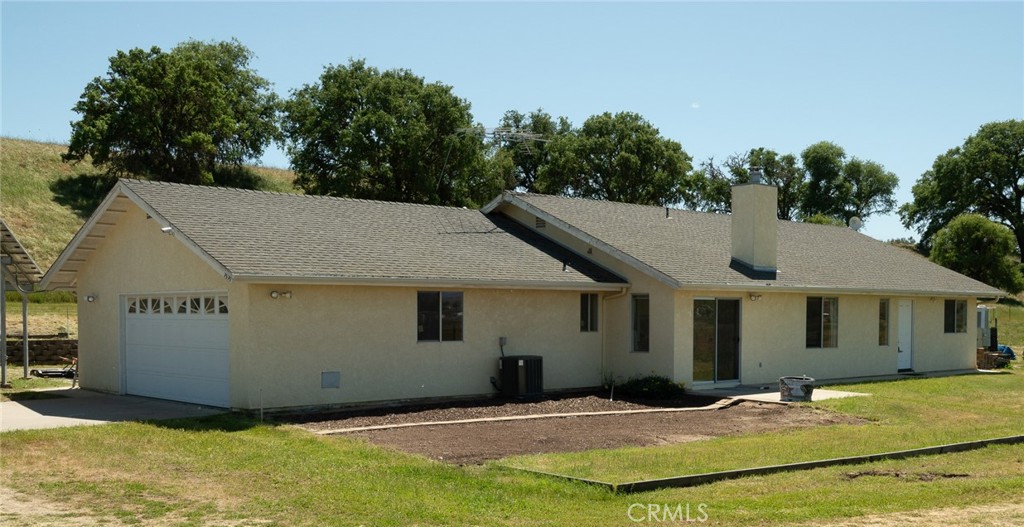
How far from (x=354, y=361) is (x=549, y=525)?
29.5ft

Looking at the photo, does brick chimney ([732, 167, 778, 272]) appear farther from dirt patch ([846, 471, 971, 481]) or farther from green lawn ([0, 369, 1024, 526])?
dirt patch ([846, 471, 971, 481])

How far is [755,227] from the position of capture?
73.4ft

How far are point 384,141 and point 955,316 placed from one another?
27549 millimetres

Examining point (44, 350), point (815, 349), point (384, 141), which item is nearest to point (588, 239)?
point (815, 349)

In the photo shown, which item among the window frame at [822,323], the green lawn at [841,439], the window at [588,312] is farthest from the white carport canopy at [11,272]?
the window frame at [822,323]

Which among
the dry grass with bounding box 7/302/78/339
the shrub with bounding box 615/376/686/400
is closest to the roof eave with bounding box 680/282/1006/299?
the shrub with bounding box 615/376/686/400

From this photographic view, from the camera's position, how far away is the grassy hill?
42938 millimetres

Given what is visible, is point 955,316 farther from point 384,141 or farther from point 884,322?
point 384,141

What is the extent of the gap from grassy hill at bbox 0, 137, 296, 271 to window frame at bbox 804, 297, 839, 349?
105 ft

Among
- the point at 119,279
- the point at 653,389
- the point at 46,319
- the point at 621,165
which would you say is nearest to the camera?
the point at 653,389

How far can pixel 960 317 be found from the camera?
89.7 ft

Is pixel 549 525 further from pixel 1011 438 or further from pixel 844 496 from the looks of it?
pixel 1011 438

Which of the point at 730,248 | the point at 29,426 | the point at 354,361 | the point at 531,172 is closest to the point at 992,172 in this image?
the point at 531,172

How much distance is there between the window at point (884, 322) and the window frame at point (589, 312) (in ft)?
28.1
